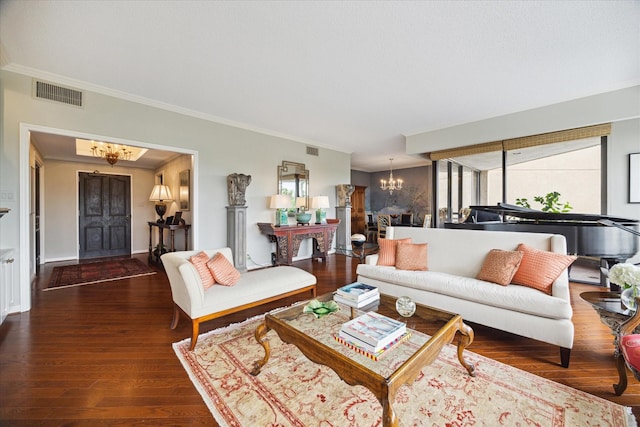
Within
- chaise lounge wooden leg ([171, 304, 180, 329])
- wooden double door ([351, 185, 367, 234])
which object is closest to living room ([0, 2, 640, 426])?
chaise lounge wooden leg ([171, 304, 180, 329])

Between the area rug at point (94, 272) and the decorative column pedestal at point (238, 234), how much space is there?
1.55m

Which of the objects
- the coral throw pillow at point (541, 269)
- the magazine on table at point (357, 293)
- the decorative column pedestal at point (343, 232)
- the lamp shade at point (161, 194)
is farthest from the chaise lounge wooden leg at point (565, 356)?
the lamp shade at point (161, 194)

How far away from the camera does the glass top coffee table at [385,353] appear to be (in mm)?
1200

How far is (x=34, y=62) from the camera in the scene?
2.79 m

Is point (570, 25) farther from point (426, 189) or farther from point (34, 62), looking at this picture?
point (426, 189)

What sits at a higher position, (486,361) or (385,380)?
(385,380)

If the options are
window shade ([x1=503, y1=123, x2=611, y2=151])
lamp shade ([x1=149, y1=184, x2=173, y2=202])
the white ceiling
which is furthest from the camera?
lamp shade ([x1=149, y1=184, x2=173, y2=202])

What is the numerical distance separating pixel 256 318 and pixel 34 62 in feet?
11.7

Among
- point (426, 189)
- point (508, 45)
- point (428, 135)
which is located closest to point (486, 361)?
point (508, 45)

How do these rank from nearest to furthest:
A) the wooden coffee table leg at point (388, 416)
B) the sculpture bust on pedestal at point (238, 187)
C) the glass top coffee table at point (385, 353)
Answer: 1. the wooden coffee table leg at point (388, 416)
2. the glass top coffee table at point (385, 353)
3. the sculpture bust on pedestal at point (238, 187)

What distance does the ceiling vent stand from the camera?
119 inches

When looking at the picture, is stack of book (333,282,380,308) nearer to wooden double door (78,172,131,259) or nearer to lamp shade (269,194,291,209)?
lamp shade (269,194,291,209)

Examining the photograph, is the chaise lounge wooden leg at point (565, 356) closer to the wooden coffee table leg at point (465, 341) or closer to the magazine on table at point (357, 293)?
the wooden coffee table leg at point (465, 341)

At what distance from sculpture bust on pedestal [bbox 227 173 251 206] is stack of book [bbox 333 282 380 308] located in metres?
2.96
